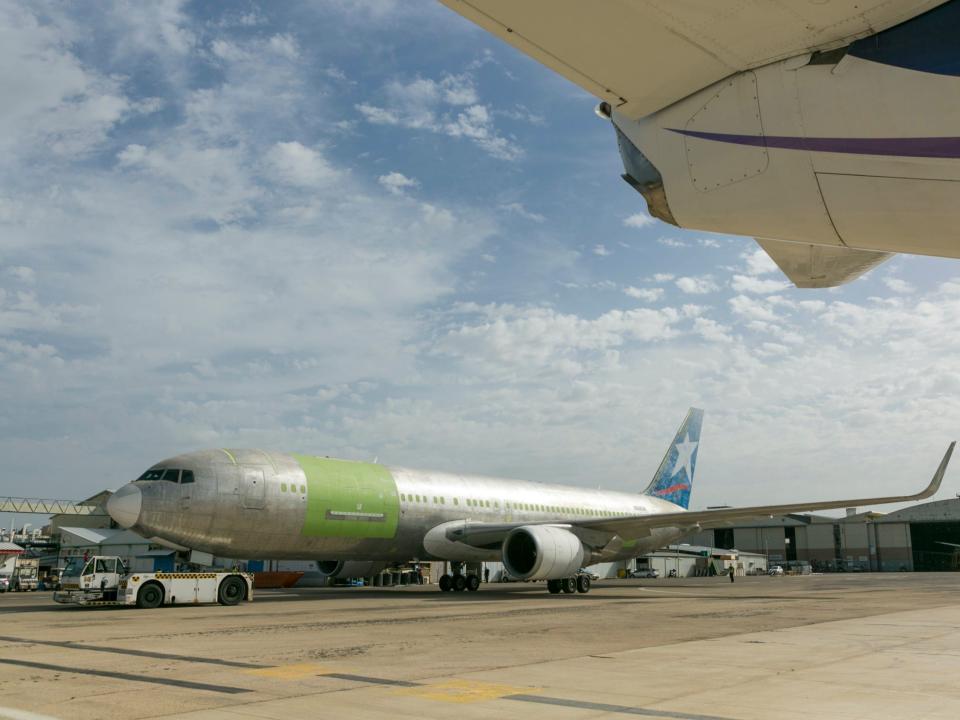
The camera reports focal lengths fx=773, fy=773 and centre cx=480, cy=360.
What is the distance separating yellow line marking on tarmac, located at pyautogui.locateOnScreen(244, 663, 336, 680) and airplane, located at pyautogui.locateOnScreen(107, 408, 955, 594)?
10.9 meters

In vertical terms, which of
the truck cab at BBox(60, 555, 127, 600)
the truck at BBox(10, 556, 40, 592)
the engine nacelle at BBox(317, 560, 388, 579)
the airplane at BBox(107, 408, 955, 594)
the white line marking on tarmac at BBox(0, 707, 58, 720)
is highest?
the airplane at BBox(107, 408, 955, 594)

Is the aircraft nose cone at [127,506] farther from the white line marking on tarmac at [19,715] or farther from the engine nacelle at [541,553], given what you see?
the white line marking on tarmac at [19,715]

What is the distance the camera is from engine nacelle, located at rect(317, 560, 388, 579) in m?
25.3

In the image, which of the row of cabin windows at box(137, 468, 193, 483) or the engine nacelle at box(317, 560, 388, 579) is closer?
the row of cabin windows at box(137, 468, 193, 483)

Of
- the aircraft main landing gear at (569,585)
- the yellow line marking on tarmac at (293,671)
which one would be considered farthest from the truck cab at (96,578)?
the aircraft main landing gear at (569,585)

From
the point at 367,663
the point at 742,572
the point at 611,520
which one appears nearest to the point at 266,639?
the point at 367,663

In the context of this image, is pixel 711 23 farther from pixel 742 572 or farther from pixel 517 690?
pixel 742 572

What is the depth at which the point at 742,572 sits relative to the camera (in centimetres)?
5828

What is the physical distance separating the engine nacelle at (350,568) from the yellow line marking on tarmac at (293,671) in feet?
58.0

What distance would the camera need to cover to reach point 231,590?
1817 centimetres

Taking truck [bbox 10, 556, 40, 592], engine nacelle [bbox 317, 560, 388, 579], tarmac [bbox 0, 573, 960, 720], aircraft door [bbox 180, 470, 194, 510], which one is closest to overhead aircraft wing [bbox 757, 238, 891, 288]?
tarmac [bbox 0, 573, 960, 720]

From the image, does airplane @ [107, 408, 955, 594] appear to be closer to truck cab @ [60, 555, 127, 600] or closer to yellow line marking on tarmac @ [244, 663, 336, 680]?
truck cab @ [60, 555, 127, 600]

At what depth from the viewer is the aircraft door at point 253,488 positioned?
18609mm

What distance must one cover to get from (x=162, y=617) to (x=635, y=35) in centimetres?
1402
